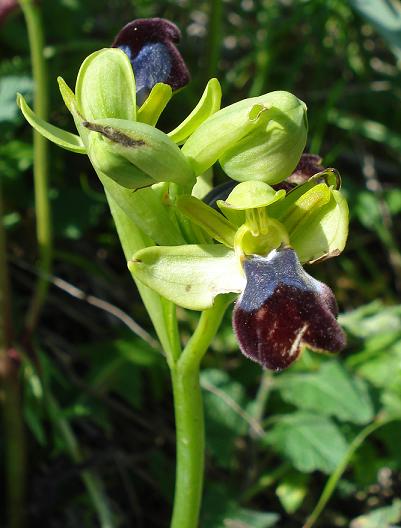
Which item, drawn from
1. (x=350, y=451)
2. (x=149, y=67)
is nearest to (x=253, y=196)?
(x=149, y=67)

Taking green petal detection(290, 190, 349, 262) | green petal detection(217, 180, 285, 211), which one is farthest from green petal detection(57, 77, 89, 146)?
green petal detection(290, 190, 349, 262)

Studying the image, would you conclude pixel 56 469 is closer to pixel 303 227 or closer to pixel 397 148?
pixel 303 227

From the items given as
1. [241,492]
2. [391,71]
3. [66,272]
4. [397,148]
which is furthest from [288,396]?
[391,71]

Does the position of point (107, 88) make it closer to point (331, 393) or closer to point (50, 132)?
point (50, 132)

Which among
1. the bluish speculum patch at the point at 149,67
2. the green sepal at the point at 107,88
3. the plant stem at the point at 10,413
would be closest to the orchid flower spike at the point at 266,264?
the green sepal at the point at 107,88

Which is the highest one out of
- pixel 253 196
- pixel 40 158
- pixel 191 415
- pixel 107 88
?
pixel 107 88

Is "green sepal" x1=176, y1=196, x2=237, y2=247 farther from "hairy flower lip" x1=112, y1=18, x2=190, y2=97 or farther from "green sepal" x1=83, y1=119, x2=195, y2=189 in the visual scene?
"hairy flower lip" x1=112, y1=18, x2=190, y2=97
